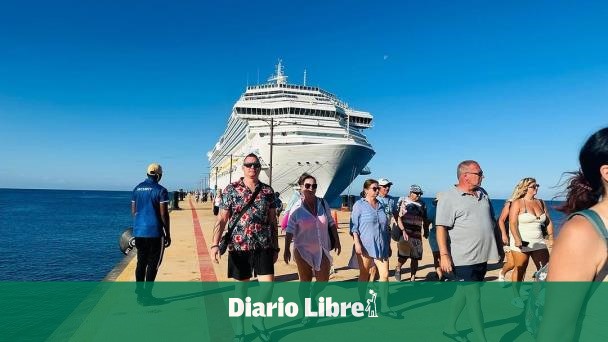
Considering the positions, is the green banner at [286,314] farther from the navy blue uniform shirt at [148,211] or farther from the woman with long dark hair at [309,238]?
the navy blue uniform shirt at [148,211]

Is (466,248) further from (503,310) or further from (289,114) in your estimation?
(289,114)

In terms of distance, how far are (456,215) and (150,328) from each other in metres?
3.32

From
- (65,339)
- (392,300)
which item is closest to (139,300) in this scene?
(65,339)

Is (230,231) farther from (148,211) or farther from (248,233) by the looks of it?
(148,211)

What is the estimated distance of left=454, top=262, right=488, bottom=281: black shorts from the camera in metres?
4.18

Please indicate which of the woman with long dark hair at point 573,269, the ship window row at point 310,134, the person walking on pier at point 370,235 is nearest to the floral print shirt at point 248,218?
Result: the person walking on pier at point 370,235

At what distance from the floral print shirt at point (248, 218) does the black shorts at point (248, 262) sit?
61 mm

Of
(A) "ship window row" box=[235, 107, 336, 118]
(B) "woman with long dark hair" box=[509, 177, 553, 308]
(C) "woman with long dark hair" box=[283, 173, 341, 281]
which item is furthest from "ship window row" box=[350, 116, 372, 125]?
(C) "woman with long dark hair" box=[283, 173, 341, 281]

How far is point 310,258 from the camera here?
212 inches

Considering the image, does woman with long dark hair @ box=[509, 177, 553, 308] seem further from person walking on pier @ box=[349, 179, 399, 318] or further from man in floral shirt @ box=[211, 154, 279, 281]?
man in floral shirt @ box=[211, 154, 279, 281]

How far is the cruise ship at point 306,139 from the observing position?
32.8 m

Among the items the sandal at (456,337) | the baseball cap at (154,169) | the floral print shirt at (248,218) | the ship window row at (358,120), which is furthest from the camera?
the ship window row at (358,120)

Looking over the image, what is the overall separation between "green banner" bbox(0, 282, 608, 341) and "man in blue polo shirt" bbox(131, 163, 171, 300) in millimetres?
280

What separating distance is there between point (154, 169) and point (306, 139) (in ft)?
92.8
